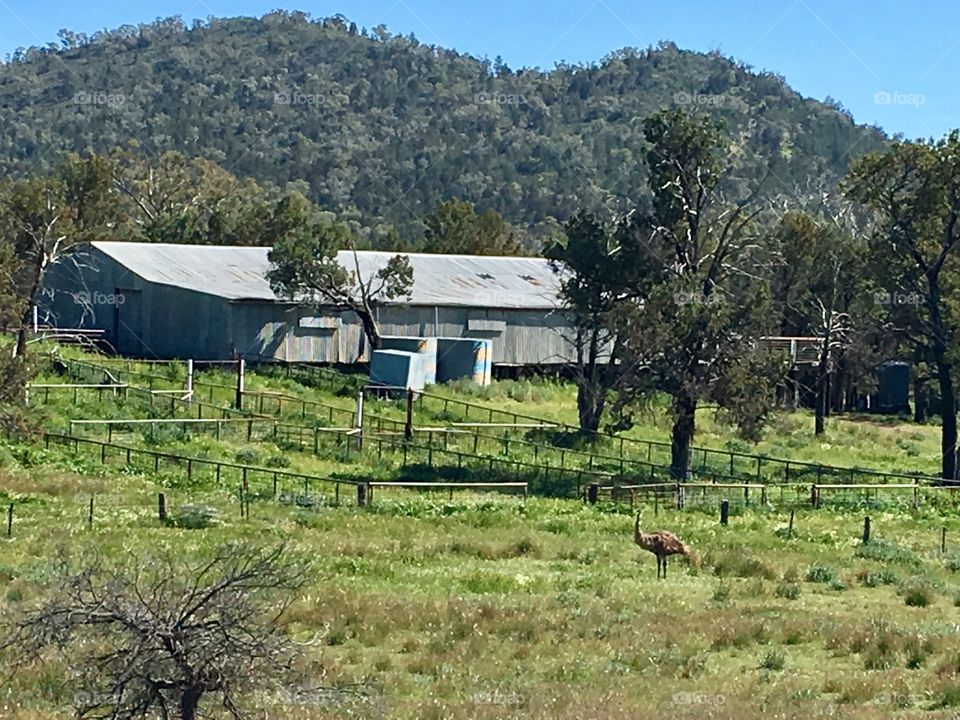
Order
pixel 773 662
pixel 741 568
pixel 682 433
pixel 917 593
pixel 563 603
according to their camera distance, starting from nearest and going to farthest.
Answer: pixel 773 662 → pixel 563 603 → pixel 917 593 → pixel 741 568 → pixel 682 433

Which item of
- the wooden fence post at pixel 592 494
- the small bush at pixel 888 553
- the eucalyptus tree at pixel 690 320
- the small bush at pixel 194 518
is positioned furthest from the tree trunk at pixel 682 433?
the small bush at pixel 194 518

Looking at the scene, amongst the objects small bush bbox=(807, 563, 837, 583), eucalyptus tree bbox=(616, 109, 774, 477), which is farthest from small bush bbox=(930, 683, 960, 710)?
eucalyptus tree bbox=(616, 109, 774, 477)

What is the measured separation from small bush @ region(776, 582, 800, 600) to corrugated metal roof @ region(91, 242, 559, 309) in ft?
132

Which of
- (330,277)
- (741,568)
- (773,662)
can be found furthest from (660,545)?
(330,277)

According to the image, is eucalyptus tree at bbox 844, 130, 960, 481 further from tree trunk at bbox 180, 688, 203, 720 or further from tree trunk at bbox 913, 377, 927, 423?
tree trunk at bbox 180, 688, 203, 720

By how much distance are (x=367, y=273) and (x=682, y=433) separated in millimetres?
29891

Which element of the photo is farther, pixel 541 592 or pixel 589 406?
pixel 589 406

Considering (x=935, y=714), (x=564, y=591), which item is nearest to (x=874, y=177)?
(x=564, y=591)

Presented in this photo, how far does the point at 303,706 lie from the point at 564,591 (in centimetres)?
1028

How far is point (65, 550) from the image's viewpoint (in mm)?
24578

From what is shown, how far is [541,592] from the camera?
2469 cm

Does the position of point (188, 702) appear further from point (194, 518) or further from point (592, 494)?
point (592, 494)

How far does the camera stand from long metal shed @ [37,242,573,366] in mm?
63438

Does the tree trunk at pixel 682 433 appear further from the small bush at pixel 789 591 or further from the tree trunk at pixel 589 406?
the small bush at pixel 789 591
